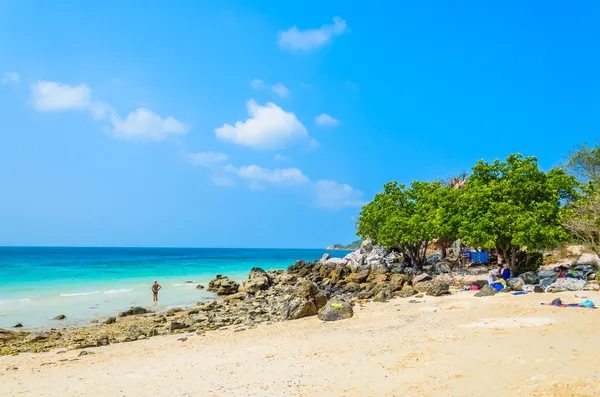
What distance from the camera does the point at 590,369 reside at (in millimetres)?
8422

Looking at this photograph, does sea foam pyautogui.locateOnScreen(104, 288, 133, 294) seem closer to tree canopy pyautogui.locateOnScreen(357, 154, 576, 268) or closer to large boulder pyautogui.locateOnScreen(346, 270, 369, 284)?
large boulder pyautogui.locateOnScreen(346, 270, 369, 284)

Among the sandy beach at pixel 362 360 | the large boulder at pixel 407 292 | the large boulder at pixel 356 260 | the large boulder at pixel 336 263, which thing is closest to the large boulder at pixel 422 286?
the large boulder at pixel 407 292

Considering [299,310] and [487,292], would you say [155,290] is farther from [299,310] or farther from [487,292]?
[487,292]

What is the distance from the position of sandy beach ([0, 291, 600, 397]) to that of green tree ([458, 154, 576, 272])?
660 cm

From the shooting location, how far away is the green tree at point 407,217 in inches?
1328

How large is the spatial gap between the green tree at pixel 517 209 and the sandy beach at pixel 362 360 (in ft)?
21.6

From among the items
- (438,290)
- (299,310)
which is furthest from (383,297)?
(299,310)

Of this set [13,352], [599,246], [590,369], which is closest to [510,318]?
[590,369]

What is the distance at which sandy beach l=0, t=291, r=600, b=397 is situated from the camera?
333 inches

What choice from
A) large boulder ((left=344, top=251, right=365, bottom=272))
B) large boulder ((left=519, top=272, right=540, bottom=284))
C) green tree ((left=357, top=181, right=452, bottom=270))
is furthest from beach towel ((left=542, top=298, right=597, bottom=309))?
large boulder ((left=344, top=251, right=365, bottom=272))

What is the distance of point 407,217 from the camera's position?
1469 inches

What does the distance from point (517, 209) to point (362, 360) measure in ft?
60.7

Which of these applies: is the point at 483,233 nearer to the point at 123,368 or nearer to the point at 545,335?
the point at 545,335

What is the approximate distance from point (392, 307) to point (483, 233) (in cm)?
843
